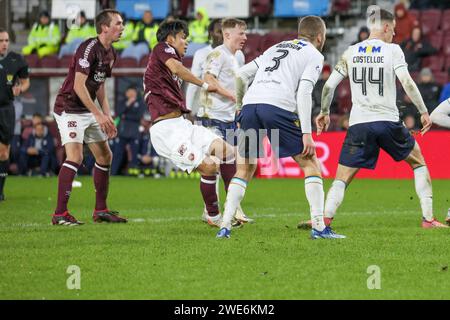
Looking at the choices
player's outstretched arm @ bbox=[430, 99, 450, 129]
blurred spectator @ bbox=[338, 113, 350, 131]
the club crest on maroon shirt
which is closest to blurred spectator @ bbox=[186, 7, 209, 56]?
blurred spectator @ bbox=[338, 113, 350, 131]

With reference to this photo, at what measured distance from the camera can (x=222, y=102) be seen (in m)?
11.5

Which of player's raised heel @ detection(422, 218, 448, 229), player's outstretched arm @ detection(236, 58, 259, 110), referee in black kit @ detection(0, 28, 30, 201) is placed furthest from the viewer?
referee in black kit @ detection(0, 28, 30, 201)

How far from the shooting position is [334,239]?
9.02 metres

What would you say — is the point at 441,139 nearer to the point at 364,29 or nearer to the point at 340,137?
the point at 340,137

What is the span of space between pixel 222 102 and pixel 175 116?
1.65 meters

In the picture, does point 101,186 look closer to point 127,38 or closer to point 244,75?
point 244,75

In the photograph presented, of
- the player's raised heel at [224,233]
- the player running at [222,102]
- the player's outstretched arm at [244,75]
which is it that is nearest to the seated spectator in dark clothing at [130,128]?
the player running at [222,102]

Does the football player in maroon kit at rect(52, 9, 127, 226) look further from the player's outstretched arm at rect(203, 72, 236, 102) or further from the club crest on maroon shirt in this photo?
the player's outstretched arm at rect(203, 72, 236, 102)

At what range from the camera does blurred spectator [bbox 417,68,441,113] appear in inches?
822

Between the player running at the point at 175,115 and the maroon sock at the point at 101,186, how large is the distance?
152cm

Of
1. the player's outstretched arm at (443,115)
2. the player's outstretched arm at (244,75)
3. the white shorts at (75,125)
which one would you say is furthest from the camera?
the white shorts at (75,125)

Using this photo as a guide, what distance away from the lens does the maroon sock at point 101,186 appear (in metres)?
11.3

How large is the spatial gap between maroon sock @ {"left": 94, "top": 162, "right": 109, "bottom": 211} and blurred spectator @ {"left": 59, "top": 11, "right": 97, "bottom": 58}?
A: 47.0 ft

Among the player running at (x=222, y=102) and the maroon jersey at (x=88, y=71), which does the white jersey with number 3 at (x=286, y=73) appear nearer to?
the player running at (x=222, y=102)
